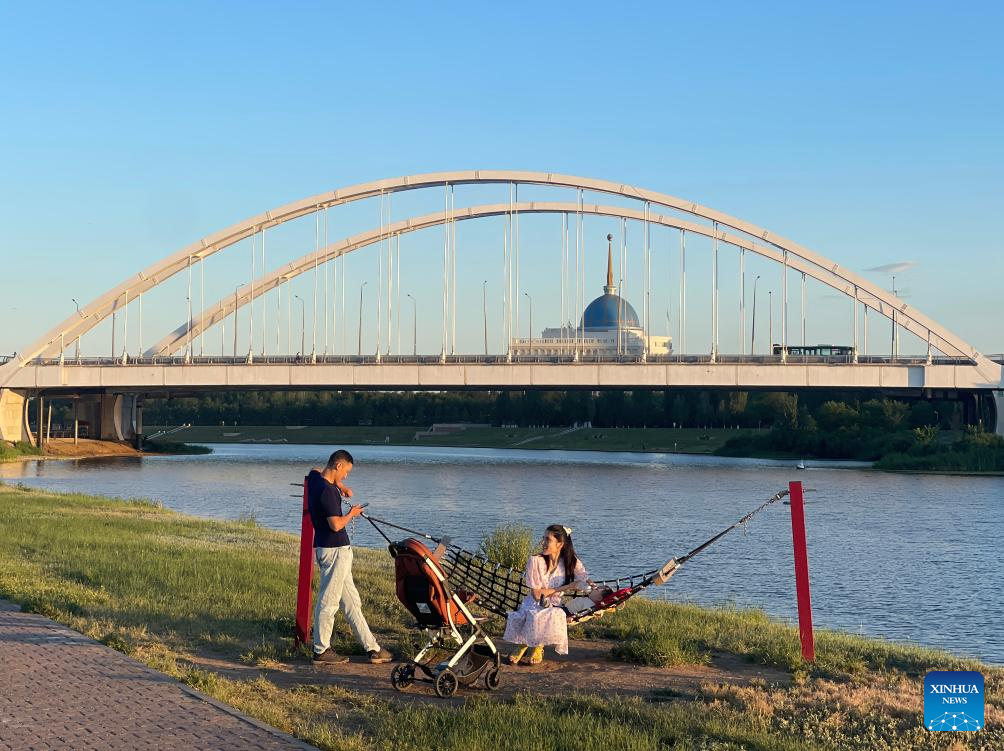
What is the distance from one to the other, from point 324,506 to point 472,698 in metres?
2.19

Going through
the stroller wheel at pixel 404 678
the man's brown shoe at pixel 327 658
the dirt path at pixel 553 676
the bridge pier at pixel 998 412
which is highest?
the bridge pier at pixel 998 412

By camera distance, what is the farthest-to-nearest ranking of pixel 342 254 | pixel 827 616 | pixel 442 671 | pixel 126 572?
pixel 342 254, pixel 827 616, pixel 126 572, pixel 442 671

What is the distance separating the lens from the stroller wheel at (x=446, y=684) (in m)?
8.86

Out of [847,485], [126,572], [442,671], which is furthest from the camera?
[847,485]

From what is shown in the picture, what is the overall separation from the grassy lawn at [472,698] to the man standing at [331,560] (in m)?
0.49

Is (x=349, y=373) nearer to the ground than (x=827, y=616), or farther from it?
farther from it

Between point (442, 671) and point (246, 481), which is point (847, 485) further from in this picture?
point (442, 671)

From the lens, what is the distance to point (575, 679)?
9750 millimetres

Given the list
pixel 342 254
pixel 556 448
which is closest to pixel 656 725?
pixel 342 254

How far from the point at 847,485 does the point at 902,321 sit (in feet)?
69.5

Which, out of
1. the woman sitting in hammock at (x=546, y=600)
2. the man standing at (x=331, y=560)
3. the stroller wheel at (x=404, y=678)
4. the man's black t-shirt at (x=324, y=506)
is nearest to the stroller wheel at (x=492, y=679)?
the stroller wheel at (x=404, y=678)

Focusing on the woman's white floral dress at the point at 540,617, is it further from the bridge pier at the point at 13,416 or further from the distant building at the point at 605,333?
the distant building at the point at 605,333

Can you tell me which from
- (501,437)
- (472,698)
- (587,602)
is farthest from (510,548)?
(501,437)

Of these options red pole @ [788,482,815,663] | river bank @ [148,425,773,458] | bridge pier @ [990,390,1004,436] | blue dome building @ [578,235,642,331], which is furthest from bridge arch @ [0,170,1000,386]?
blue dome building @ [578,235,642,331]
